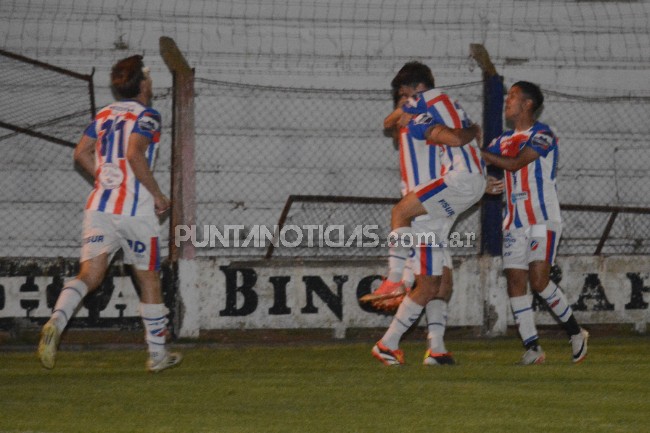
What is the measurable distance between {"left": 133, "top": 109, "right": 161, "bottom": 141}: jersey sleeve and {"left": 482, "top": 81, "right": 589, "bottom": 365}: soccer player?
2.16 m

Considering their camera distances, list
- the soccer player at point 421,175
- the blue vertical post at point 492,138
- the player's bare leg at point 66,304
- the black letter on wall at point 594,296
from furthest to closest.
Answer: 1. the black letter on wall at point 594,296
2. the blue vertical post at point 492,138
3. the soccer player at point 421,175
4. the player's bare leg at point 66,304

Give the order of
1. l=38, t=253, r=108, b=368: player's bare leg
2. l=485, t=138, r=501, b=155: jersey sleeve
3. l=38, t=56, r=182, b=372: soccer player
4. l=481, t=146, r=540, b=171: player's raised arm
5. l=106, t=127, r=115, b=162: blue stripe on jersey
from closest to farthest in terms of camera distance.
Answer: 1. l=38, t=253, r=108, b=368: player's bare leg
2. l=38, t=56, r=182, b=372: soccer player
3. l=106, t=127, r=115, b=162: blue stripe on jersey
4. l=481, t=146, r=540, b=171: player's raised arm
5. l=485, t=138, r=501, b=155: jersey sleeve

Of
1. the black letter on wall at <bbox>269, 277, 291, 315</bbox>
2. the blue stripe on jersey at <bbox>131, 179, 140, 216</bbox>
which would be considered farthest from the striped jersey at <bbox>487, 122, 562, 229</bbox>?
the blue stripe on jersey at <bbox>131, 179, 140, 216</bbox>

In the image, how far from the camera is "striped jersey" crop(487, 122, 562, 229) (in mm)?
7699

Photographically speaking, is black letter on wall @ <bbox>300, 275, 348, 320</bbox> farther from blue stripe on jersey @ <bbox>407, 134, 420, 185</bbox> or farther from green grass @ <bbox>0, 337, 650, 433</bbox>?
blue stripe on jersey @ <bbox>407, 134, 420, 185</bbox>

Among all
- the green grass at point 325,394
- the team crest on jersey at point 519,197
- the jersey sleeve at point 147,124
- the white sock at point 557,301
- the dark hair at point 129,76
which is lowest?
the green grass at point 325,394

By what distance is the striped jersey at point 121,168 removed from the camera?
23.2ft

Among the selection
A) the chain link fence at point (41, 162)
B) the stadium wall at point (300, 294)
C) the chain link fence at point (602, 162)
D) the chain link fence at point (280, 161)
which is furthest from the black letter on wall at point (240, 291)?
the chain link fence at point (602, 162)

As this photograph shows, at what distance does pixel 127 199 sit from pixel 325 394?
191 cm

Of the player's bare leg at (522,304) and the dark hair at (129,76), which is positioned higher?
the dark hair at (129,76)

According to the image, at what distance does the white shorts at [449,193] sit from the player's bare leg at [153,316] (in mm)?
1758

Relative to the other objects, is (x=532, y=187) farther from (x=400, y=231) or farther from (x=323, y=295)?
(x=323, y=295)

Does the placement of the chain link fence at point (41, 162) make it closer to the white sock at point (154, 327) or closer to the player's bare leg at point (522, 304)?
the white sock at point (154, 327)

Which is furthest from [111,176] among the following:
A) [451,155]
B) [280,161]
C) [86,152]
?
[280,161]
